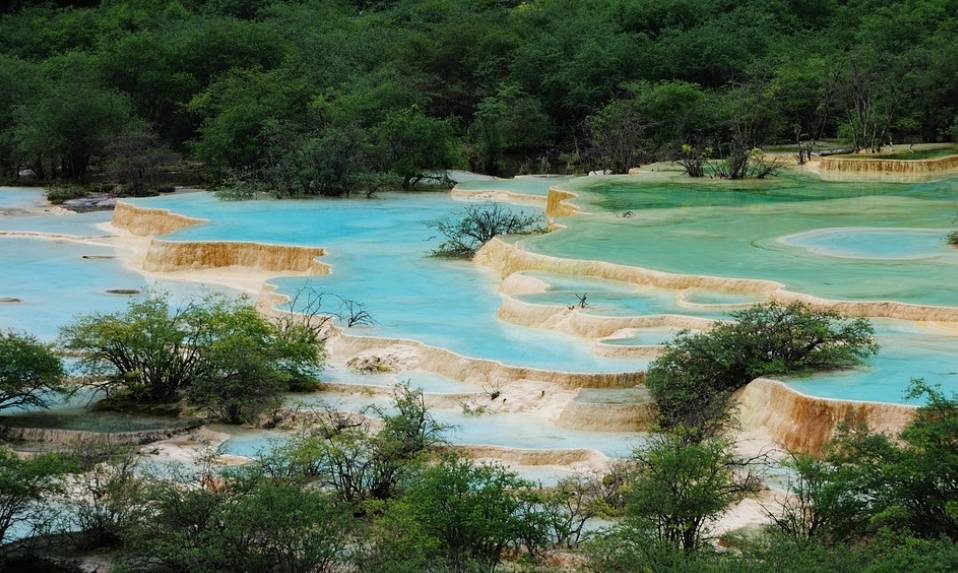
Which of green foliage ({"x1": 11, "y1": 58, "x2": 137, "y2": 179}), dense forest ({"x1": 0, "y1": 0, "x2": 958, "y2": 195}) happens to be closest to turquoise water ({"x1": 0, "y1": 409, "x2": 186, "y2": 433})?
dense forest ({"x1": 0, "y1": 0, "x2": 958, "y2": 195})

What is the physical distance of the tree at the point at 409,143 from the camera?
3675 cm

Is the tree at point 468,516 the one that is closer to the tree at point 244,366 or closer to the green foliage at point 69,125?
the tree at point 244,366

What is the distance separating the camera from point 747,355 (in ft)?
51.0

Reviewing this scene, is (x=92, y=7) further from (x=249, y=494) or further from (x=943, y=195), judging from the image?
(x=249, y=494)

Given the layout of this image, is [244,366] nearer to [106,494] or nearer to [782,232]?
[106,494]

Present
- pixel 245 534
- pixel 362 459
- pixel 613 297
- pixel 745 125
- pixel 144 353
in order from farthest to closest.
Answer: pixel 745 125 < pixel 613 297 < pixel 144 353 < pixel 362 459 < pixel 245 534

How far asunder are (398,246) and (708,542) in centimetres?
1588

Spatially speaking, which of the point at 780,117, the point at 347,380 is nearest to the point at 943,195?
the point at 780,117

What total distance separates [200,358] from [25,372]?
196 centimetres

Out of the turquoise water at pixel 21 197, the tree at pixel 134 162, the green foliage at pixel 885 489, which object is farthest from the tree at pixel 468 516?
the tree at pixel 134 162

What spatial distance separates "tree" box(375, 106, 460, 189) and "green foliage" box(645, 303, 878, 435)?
21581 mm

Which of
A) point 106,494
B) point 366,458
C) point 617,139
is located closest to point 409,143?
point 617,139

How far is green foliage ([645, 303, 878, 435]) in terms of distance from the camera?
15047mm

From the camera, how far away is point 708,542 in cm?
1137
